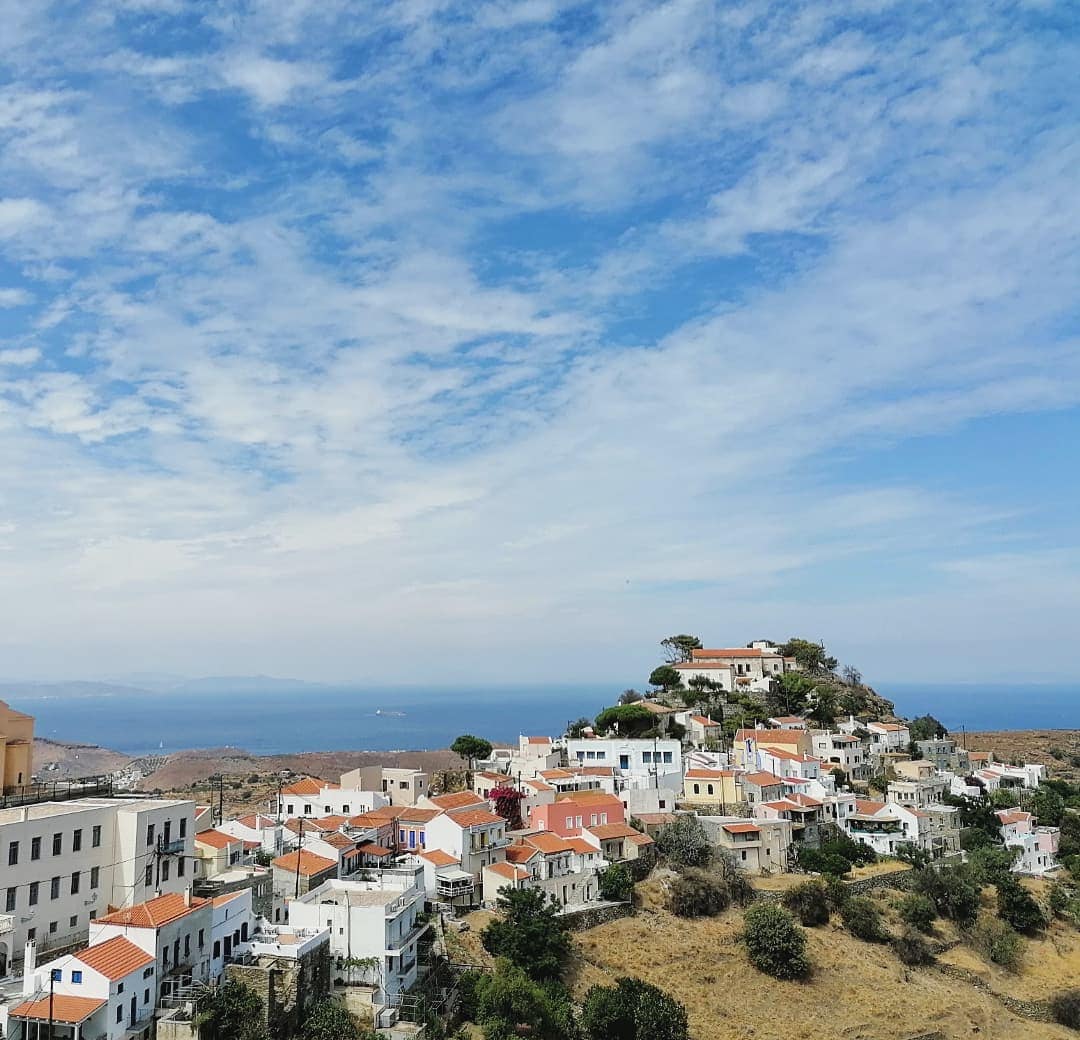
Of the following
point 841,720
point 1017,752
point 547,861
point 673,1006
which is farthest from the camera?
point 1017,752

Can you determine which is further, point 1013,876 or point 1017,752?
point 1017,752

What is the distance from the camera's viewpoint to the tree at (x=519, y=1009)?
96.8 feet

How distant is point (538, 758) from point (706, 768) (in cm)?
1164

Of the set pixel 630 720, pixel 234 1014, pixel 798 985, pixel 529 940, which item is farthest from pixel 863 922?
pixel 234 1014

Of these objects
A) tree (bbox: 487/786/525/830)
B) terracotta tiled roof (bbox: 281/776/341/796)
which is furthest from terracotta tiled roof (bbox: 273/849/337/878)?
terracotta tiled roof (bbox: 281/776/341/796)

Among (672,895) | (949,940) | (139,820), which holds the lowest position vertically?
(949,940)

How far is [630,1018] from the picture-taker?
3089cm

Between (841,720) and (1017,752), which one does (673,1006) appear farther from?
(1017,752)

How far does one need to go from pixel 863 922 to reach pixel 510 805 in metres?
17.1

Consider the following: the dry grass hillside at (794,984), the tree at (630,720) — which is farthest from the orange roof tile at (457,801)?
the tree at (630,720)

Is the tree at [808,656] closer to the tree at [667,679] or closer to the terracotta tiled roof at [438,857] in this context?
the tree at [667,679]

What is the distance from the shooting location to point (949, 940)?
148ft

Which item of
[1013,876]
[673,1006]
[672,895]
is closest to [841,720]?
[1013,876]

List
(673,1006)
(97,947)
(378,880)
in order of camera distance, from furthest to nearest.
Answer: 1. (378,880)
2. (673,1006)
3. (97,947)
